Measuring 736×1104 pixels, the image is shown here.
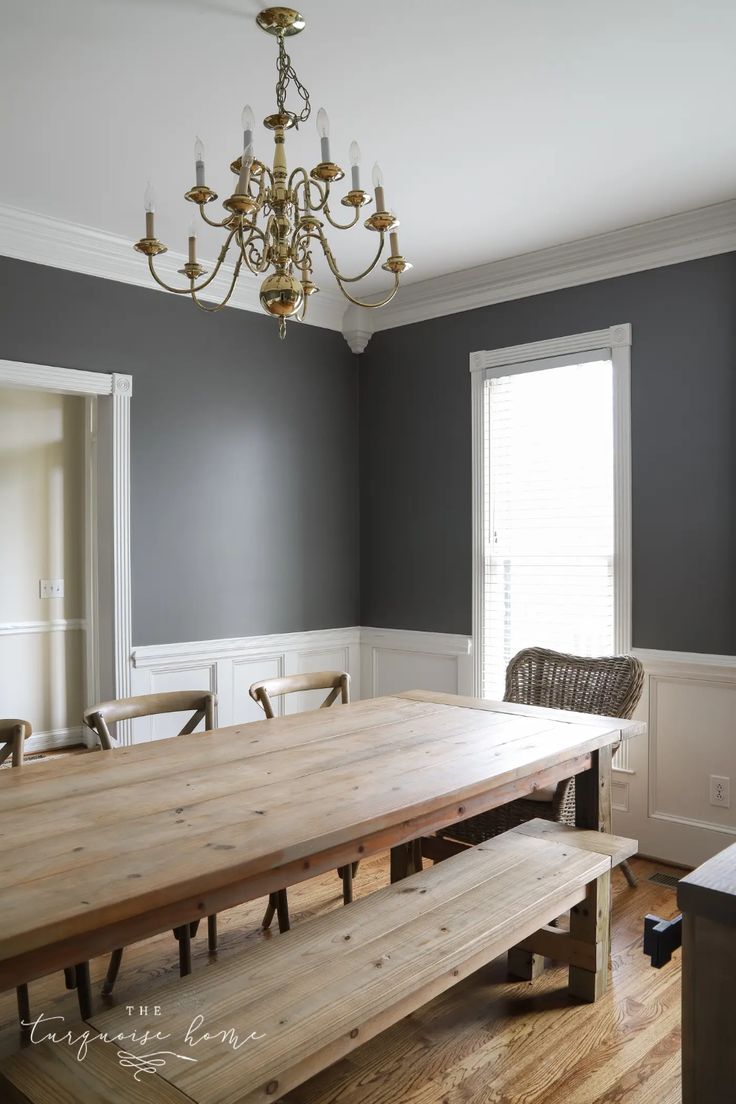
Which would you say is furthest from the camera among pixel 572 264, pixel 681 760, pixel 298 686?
pixel 572 264

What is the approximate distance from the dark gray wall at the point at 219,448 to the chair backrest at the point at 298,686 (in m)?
0.99

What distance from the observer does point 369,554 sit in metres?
5.05

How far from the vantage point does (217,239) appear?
3.94m

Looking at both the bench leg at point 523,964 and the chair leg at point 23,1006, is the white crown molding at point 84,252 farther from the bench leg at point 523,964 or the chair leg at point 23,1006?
the bench leg at point 523,964

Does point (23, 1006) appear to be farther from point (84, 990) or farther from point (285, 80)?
point (285, 80)

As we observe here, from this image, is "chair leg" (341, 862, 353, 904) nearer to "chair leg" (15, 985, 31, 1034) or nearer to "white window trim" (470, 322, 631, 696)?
"chair leg" (15, 985, 31, 1034)

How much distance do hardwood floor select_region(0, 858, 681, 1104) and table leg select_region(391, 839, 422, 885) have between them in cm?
42

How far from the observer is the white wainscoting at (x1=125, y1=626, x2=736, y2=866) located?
3629mm

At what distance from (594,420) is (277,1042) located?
10.4 ft

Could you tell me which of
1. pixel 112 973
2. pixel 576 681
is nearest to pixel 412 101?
pixel 576 681

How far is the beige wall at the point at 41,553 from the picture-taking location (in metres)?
5.41

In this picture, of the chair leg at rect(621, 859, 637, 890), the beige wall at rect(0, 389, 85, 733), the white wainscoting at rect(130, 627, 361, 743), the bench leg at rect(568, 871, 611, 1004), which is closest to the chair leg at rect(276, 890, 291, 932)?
the bench leg at rect(568, 871, 611, 1004)

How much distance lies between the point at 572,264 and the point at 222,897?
11.2 feet

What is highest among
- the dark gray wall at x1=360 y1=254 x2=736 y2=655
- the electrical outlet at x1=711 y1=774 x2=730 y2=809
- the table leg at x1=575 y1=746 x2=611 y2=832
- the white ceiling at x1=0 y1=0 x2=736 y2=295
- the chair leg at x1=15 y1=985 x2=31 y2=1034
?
the white ceiling at x1=0 y1=0 x2=736 y2=295
